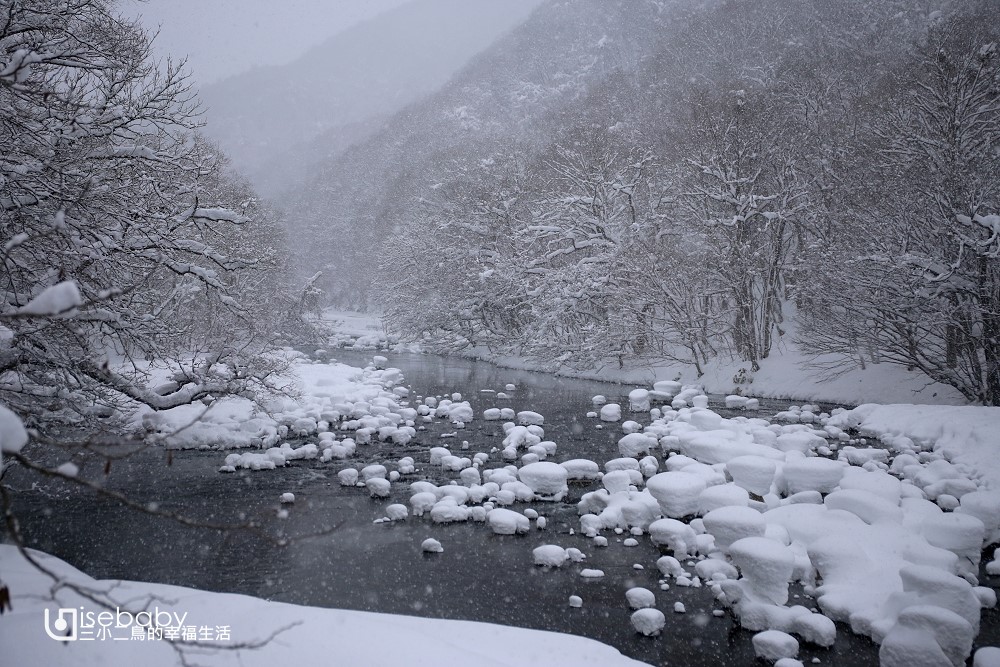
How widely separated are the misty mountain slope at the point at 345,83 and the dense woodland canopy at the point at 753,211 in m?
77.4

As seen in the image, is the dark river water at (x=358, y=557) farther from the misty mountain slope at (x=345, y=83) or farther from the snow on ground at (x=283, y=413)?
the misty mountain slope at (x=345, y=83)

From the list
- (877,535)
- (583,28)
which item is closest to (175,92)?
(877,535)

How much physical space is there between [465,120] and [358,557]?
2642 inches

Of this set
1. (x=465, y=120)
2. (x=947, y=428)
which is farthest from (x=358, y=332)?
(x=947, y=428)

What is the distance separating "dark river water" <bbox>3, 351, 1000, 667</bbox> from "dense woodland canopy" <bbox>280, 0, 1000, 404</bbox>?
380 inches

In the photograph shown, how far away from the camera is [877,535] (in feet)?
23.2

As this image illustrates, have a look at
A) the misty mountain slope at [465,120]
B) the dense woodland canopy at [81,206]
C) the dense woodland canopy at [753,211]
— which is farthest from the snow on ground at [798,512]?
the misty mountain slope at [465,120]

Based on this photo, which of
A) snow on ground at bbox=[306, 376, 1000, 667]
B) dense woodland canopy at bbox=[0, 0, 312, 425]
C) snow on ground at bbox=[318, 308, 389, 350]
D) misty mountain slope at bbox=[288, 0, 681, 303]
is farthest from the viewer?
misty mountain slope at bbox=[288, 0, 681, 303]

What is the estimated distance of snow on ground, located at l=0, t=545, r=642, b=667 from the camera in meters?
3.75

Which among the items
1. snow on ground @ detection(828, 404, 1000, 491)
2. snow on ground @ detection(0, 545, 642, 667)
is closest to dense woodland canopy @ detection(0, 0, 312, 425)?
snow on ground @ detection(0, 545, 642, 667)

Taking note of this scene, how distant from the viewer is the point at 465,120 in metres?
68.2

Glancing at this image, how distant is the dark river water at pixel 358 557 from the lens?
593 cm

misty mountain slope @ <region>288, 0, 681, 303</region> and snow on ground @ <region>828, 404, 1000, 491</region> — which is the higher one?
misty mountain slope @ <region>288, 0, 681, 303</region>

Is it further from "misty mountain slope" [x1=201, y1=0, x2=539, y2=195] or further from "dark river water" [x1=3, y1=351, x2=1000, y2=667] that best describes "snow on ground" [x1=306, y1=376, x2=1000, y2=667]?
"misty mountain slope" [x1=201, y1=0, x2=539, y2=195]
